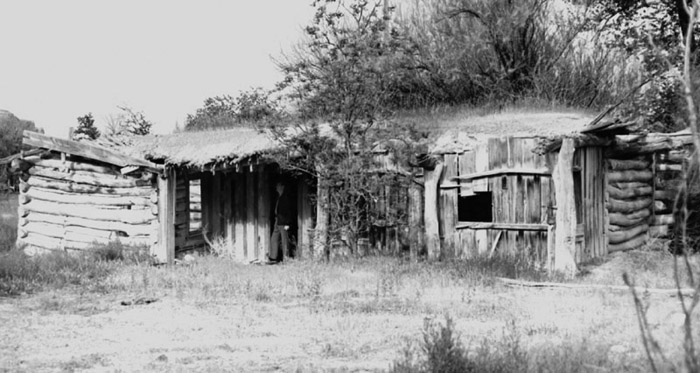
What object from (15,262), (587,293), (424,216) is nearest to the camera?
(587,293)

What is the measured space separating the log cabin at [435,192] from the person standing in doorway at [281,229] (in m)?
0.21

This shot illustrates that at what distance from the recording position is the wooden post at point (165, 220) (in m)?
15.9

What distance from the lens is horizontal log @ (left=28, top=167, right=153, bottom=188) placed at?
16.5 metres

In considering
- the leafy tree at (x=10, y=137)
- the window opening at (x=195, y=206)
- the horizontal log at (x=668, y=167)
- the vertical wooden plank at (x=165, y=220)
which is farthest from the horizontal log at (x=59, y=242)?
the leafy tree at (x=10, y=137)

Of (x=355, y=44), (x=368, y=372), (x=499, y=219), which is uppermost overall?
(x=355, y=44)

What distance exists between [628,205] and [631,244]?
89cm

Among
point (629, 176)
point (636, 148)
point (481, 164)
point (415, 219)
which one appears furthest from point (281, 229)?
point (636, 148)

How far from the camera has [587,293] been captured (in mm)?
11117

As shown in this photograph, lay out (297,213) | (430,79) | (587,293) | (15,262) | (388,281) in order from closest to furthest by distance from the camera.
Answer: (587,293) < (388,281) < (15,262) < (297,213) < (430,79)

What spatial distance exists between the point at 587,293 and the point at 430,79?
31.3 ft

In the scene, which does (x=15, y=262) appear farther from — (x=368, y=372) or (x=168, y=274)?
(x=368, y=372)

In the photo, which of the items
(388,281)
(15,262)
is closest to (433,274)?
(388,281)

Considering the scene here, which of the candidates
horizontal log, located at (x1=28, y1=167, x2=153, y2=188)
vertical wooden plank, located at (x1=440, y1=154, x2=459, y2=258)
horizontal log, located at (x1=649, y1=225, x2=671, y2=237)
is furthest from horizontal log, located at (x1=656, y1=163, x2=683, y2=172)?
horizontal log, located at (x1=28, y1=167, x2=153, y2=188)

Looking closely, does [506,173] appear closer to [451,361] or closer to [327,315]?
[327,315]
